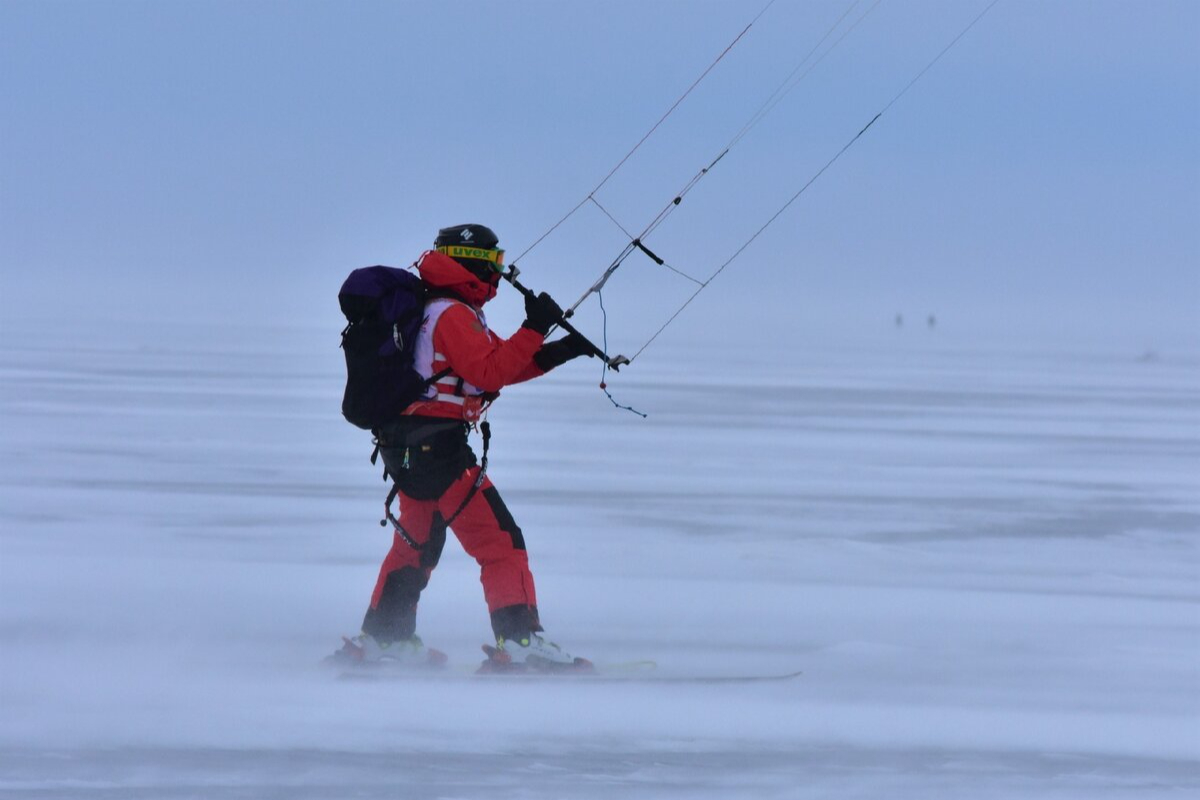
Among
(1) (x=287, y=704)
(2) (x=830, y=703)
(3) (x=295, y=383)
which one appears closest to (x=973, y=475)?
(2) (x=830, y=703)

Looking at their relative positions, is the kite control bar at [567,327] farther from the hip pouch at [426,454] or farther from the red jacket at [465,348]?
the hip pouch at [426,454]

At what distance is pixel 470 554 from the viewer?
4938 mm

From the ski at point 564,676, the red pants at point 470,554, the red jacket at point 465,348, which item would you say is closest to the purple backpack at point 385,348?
the red jacket at point 465,348

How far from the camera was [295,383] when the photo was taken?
19625mm

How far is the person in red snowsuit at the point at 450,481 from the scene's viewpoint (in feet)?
15.9

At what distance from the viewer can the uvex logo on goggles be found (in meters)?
4.90

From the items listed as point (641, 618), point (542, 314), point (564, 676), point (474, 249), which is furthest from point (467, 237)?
point (641, 618)

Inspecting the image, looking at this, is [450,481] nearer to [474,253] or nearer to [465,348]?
[465,348]

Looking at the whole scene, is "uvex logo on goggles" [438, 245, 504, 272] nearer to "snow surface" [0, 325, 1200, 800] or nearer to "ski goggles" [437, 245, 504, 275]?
"ski goggles" [437, 245, 504, 275]

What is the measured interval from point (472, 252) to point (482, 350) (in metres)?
0.36

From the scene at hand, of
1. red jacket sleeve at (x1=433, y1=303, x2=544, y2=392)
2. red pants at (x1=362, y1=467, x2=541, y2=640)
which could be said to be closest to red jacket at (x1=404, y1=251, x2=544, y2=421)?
red jacket sleeve at (x1=433, y1=303, x2=544, y2=392)

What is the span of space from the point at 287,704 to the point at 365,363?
98cm

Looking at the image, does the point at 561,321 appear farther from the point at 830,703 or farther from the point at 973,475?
the point at 973,475

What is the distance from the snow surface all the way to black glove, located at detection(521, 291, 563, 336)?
1.00m
